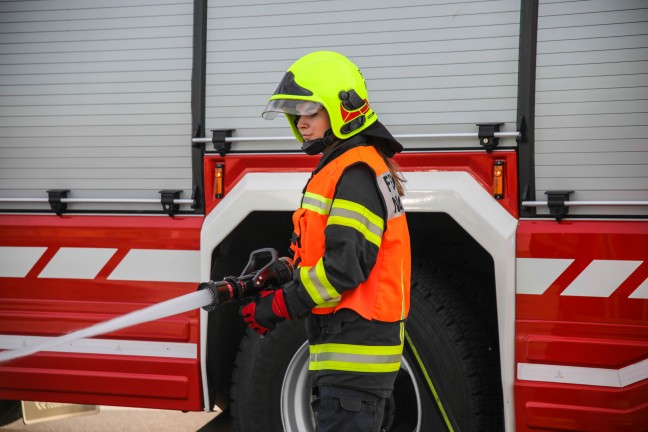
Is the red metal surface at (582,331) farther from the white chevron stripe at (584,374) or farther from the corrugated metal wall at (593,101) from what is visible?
the corrugated metal wall at (593,101)

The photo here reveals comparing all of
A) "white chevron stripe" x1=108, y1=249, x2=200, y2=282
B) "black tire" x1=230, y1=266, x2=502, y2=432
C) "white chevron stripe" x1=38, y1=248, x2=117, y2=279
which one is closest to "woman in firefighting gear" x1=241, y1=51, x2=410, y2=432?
"black tire" x1=230, y1=266, x2=502, y2=432

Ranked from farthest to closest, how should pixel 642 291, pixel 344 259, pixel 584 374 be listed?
pixel 584 374 < pixel 642 291 < pixel 344 259

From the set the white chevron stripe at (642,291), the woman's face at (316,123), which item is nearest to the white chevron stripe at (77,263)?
the woman's face at (316,123)

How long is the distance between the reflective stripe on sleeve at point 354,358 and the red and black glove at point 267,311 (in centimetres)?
18

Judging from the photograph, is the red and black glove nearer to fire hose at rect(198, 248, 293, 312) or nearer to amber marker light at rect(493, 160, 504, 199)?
fire hose at rect(198, 248, 293, 312)

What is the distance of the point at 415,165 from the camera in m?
3.84

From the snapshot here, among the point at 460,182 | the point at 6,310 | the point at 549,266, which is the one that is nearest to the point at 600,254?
the point at 549,266

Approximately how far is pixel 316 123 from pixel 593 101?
4.04 feet

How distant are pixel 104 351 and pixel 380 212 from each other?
6.44 feet

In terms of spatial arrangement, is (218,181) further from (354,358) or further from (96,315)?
(354,358)

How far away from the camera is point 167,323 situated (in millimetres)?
4191

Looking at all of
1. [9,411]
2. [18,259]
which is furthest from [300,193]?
[9,411]

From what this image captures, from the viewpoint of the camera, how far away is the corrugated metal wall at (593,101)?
3502 mm

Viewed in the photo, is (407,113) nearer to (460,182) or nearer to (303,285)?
(460,182)
